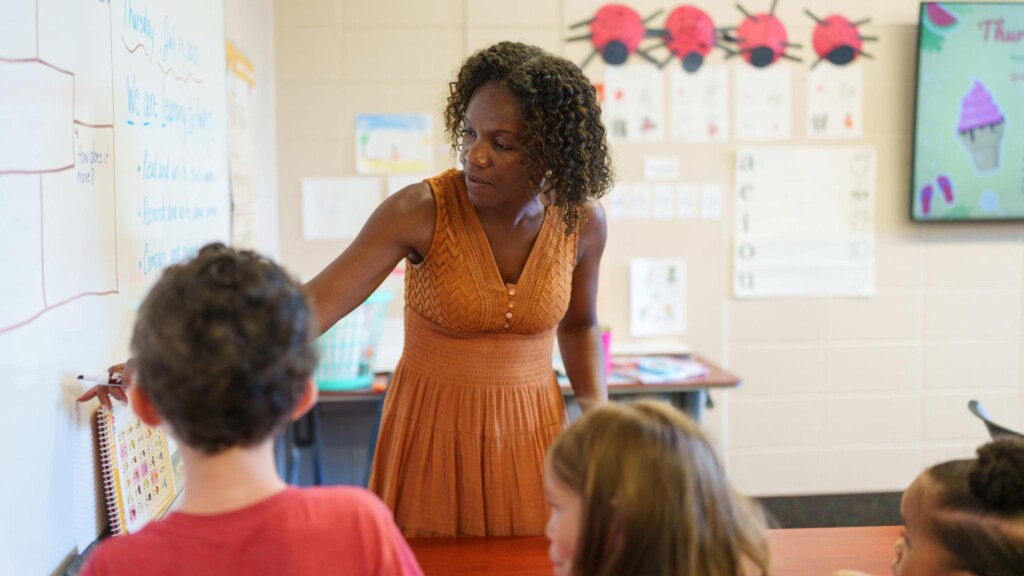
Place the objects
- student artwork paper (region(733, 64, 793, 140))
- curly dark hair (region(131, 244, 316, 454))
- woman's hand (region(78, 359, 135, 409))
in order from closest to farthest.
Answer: curly dark hair (region(131, 244, 316, 454)) → woman's hand (region(78, 359, 135, 409)) → student artwork paper (region(733, 64, 793, 140))

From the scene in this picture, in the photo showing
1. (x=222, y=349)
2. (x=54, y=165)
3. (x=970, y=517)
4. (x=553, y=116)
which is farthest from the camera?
(x=553, y=116)

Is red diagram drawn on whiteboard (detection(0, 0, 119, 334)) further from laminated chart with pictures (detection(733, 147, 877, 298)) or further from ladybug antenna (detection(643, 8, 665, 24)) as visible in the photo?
laminated chart with pictures (detection(733, 147, 877, 298))

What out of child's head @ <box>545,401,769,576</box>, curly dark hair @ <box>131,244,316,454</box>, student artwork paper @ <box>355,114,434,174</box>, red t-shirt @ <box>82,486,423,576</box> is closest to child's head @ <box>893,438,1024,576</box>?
child's head @ <box>545,401,769,576</box>

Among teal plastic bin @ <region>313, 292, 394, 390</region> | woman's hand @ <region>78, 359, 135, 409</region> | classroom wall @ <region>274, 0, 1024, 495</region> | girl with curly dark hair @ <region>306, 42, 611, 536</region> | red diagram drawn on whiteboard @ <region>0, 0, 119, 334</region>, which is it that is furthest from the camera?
classroom wall @ <region>274, 0, 1024, 495</region>

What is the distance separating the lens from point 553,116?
5.42ft

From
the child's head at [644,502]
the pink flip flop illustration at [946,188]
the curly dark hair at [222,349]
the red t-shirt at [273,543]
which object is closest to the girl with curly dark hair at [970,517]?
the child's head at [644,502]

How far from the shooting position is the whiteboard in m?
1.13

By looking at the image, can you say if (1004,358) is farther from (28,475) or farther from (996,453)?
(28,475)

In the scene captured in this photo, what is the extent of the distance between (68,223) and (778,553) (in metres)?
1.12

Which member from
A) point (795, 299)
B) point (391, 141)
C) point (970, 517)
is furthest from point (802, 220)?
point (970, 517)

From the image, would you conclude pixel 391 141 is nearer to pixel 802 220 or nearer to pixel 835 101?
pixel 802 220

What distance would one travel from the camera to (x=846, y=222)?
3691mm

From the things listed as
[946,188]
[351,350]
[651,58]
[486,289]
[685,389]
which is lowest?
[685,389]

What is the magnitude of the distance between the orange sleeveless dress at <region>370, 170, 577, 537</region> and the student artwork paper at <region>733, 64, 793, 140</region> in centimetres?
213
